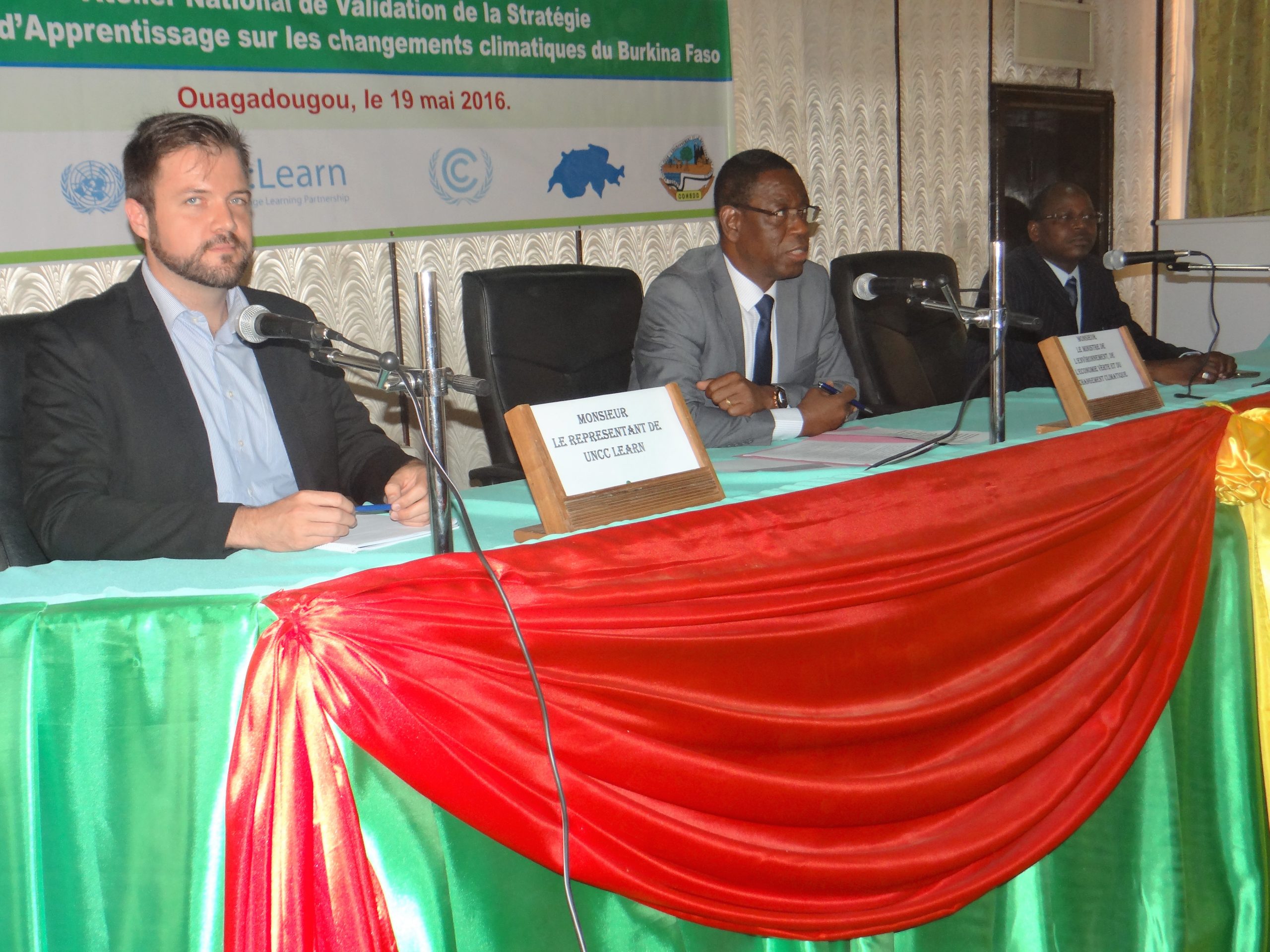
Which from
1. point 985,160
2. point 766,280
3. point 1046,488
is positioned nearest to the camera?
point 1046,488

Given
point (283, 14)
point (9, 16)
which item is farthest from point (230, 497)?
point (283, 14)

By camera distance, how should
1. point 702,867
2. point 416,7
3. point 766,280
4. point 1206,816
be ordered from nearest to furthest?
1. point 702,867
2. point 1206,816
3. point 766,280
4. point 416,7

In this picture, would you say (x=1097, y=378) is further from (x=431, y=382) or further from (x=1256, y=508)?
(x=431, y=382)

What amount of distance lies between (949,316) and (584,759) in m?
2.58

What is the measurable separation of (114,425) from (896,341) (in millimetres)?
2106

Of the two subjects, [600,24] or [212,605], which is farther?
[600,24]

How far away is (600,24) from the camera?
11.3 feet

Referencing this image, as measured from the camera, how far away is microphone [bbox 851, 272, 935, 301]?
1956 millimetres

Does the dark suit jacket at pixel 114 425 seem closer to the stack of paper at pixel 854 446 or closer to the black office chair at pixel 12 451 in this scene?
the black office chair at pixel 12 451

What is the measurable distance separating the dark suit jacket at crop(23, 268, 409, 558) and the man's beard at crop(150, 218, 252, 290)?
0.06 m

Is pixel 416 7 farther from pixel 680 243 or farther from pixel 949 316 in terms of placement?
pixel 949 316

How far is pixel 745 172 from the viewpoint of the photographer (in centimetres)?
265

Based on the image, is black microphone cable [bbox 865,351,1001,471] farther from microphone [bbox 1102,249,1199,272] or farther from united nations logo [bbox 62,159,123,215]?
united nations logo [bbox 62,159,123,215]

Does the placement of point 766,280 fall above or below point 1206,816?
above
